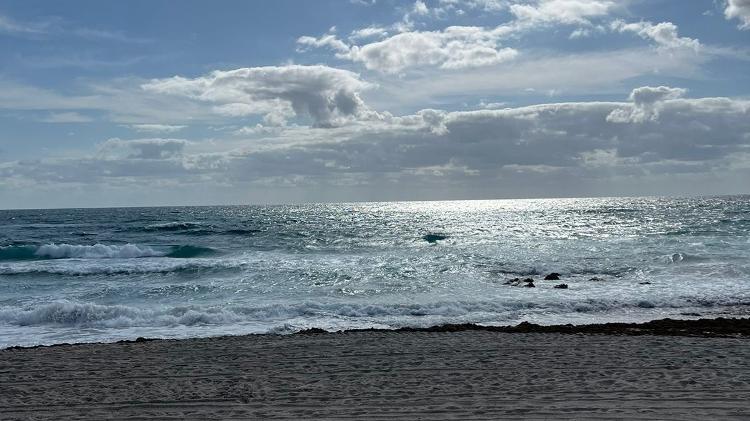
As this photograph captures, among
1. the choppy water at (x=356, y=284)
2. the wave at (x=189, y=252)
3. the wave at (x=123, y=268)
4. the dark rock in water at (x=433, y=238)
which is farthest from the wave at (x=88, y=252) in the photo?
the dark rock in water at (x=433, y=238)

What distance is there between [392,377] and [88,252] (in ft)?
113

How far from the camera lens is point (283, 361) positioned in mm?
10414

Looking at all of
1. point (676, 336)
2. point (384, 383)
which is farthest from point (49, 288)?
point (676, 336)

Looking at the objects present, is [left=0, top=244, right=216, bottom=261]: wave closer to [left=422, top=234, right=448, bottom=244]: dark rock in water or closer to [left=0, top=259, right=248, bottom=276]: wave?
[left=0, top=259, right=248, bottom=276]: wave

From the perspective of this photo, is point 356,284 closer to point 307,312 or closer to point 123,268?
point 307,312

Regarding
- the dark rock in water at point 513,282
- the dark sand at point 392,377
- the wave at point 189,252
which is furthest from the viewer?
the wave at point 189,252

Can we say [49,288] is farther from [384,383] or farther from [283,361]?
[384,383]

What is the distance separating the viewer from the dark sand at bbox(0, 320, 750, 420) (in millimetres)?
7652

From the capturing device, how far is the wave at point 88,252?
37.0 meters

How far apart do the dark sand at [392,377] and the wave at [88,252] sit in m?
26.3

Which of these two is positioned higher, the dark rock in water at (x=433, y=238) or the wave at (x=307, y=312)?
the dark rock in water at (x=433, y=238)

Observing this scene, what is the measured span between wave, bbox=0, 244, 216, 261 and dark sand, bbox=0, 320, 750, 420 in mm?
26305

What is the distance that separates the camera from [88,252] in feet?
124

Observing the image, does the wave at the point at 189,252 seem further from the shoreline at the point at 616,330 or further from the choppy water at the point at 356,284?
the shoreline at the point at 616,330
